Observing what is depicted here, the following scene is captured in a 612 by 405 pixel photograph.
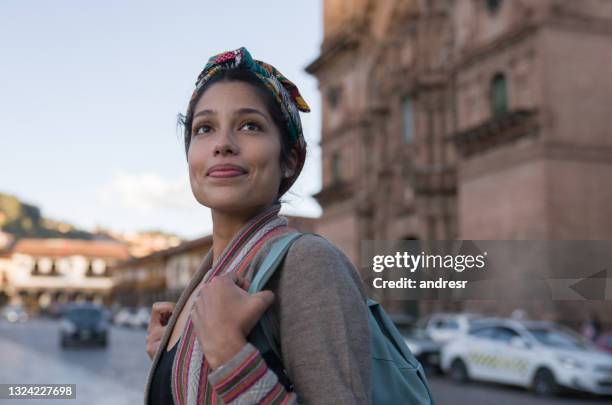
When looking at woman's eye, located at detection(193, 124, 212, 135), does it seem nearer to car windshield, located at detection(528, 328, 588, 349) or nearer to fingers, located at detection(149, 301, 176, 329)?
fingers, located at detection(149, 301, 176, 329)

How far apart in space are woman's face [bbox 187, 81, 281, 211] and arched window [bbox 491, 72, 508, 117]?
25.3 metres

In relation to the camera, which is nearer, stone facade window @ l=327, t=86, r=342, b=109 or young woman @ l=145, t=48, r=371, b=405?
young woman @ l=145, t=48, r=371, b=405

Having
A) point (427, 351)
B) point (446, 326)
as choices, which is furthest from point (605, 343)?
point (446, 326)

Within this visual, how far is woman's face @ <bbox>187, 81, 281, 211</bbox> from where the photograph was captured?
72.6 inches

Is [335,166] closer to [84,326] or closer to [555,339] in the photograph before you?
[84,326]

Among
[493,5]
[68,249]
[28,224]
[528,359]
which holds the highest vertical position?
[493,5]

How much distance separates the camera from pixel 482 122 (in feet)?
87.1

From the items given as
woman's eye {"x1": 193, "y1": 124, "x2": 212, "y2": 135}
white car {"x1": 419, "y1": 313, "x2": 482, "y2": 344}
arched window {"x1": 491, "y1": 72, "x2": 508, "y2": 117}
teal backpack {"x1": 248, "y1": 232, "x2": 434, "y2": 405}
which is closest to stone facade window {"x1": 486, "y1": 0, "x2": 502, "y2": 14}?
arched window {"x1": 491, "y1": 72, "x2": 508, "y2": 117}

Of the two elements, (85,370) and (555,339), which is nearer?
(555,339)

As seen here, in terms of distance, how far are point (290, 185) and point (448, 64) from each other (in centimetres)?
3014

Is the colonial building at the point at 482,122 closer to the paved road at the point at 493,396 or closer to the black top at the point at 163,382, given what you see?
the paved road at the point at 493,396

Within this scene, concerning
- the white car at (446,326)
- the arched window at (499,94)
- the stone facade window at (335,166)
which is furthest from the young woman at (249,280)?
the stone facade window at (335,166)

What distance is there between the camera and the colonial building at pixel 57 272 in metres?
99.1

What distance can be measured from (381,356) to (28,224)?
153415 mm
